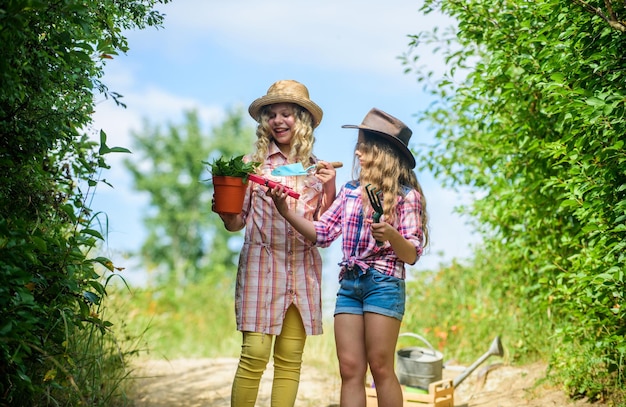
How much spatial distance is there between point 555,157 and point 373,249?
Result: 4.71ft

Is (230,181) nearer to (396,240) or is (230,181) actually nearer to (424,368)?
(396,240)

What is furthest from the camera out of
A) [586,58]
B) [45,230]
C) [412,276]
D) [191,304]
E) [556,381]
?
[191,304]

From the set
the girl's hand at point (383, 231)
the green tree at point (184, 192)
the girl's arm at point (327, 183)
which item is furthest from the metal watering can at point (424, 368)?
the green tree at point (184, 192)

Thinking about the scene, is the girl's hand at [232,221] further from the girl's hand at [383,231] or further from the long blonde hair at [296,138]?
the girl's hand at [383,231]

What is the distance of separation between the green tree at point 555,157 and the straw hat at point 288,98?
1.34 meters

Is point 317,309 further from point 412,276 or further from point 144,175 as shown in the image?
point 144,175

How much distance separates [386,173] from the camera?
371 centimetres

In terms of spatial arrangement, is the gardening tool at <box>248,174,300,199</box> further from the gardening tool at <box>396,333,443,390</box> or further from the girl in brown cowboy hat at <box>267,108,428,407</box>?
the gardening tool at <box>396,333,443,390</box>

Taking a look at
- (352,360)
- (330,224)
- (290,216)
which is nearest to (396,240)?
(330,224)

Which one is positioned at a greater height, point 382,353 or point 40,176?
point 40,176

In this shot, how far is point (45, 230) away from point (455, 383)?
3125 mm

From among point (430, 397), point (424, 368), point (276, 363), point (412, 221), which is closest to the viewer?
point (412, 221)

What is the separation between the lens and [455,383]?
17.2ft

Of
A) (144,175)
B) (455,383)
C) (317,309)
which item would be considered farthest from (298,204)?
(144,175)
